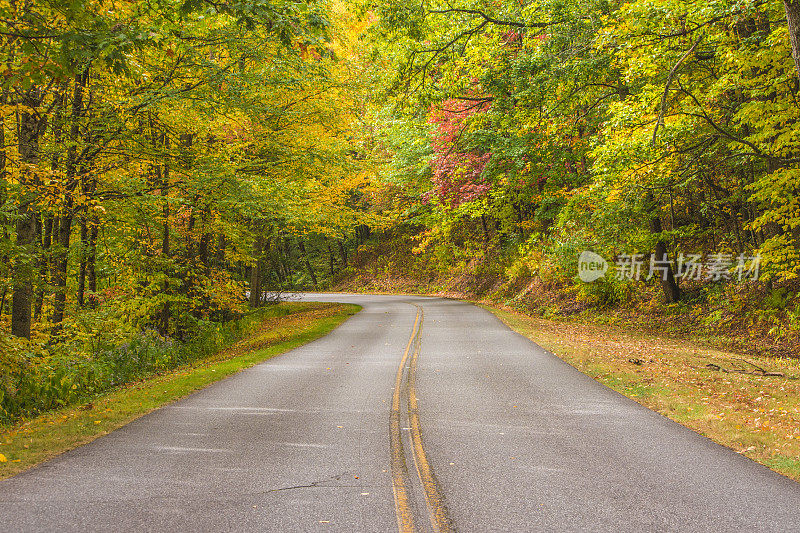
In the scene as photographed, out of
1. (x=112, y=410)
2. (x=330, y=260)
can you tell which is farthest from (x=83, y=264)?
(x=330, y=260)

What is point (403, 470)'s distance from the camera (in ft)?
17.3

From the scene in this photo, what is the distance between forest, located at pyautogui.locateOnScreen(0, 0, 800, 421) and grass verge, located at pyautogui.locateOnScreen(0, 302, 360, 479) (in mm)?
1141

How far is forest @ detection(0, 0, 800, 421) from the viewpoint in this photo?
8.61 meters

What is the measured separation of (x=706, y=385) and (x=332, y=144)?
43.7ft

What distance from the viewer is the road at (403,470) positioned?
420cm

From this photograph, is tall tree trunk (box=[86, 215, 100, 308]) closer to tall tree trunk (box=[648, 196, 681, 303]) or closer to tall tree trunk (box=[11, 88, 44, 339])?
tall tree trunk (box=[11, 88, 44, 339])

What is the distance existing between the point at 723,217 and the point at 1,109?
21056 millimetres

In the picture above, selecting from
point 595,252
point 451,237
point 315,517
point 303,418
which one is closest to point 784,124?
point 595,252

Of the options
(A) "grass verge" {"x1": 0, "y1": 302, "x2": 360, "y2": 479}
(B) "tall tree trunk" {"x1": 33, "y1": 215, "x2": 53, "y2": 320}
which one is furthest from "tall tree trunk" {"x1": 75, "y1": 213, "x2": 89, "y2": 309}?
(A) "grass verge" {"x1": 0, "y1": 302, "x2": 360, "y2": 479}

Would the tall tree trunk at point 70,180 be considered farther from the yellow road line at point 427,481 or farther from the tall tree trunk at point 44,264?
the yellow road line at point 427,481

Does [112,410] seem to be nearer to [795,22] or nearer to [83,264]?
[83,264]

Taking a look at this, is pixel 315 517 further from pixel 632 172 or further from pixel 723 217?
pixel 723 217

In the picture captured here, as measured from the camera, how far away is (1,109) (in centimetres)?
762
